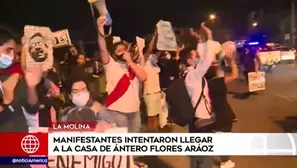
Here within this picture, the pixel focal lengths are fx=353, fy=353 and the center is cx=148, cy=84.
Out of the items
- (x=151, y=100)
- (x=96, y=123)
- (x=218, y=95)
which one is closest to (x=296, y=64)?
(x=218, y=95)

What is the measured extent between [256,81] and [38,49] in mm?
1025

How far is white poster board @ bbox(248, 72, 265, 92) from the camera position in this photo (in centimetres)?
164

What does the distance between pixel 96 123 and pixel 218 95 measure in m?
0.59

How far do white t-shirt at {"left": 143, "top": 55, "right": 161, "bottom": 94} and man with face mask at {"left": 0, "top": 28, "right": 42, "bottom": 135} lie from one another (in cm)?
50

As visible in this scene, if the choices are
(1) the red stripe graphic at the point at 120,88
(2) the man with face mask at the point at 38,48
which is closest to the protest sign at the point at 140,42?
(1) the red stripe graphic at the point at 120,88

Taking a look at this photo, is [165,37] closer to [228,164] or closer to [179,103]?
[179,103]

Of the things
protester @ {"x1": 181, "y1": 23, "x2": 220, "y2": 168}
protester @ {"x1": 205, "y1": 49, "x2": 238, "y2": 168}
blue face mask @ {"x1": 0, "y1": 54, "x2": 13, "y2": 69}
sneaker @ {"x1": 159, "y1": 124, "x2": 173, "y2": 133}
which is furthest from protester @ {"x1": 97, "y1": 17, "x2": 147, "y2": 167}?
blue face mask @ {"x1": 0, "y1": 54, "x2": 13, "y2": 69}

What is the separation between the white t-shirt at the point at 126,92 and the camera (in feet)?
5.41

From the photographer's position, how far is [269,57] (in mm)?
1649

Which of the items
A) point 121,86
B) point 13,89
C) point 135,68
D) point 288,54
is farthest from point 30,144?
point 288,54

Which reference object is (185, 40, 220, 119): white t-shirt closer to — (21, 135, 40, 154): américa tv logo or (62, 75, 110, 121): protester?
(62, 75, 110, 121): protester

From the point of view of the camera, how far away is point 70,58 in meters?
1.63

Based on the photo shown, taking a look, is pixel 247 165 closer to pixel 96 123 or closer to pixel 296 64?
pixel 296 64

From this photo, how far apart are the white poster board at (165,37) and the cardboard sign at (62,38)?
1.36 ft
